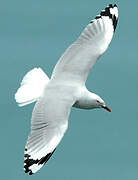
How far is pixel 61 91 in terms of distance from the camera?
38.6 ft

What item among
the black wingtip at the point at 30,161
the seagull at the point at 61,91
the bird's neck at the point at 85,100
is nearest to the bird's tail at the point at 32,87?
the seagull at the point at 61,91

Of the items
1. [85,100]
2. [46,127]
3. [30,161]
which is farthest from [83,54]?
[30,161]

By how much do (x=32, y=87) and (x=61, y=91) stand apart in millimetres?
611

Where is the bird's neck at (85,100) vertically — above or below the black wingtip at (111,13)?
below

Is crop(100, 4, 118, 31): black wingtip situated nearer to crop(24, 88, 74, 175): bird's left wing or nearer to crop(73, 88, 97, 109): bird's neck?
crop(73, 88, 97, 109): bird's neck

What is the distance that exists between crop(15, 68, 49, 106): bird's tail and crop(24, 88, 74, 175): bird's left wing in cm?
23

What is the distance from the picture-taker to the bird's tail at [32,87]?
1191 cm

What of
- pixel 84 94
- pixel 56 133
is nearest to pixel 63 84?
pixel 84 94

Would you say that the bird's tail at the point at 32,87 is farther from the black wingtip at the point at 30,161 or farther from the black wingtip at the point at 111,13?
the black wingtip at the point at 111,13

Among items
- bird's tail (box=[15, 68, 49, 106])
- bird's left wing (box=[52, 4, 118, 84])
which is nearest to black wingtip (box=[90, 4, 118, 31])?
bird's left wing (box=[52, 4, 118, 84])

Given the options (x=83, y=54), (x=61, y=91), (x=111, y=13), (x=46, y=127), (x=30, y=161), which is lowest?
(x=30, y=161)

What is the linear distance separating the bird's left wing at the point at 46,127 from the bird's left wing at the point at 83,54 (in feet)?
1.47

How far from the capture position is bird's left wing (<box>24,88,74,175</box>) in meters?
10.8

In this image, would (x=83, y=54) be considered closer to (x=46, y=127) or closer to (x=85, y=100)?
(x=85, y=100)
